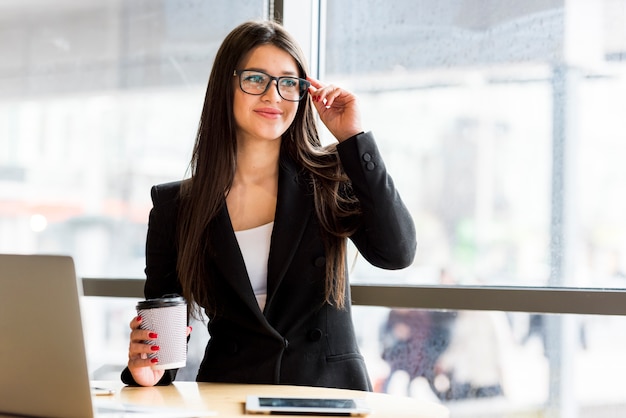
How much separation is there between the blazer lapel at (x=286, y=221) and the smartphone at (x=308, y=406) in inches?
18.7

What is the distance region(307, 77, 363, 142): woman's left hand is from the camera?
1.80 m

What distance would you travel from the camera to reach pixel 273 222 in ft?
5.96

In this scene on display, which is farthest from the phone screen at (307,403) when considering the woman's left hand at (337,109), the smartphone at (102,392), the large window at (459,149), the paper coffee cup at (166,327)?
the large window at (459,149)

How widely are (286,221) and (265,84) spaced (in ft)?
1.12

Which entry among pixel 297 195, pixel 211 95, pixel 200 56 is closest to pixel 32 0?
pixel 200 56

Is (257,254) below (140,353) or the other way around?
the other way around

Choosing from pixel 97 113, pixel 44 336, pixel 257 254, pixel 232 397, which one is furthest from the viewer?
pixel 97 113

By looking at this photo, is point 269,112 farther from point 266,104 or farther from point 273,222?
point 273,222

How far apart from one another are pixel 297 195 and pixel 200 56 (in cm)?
101

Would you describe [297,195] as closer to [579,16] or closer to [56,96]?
[579,16]

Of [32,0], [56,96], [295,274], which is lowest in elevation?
[295,274]

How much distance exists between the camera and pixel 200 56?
2637 millimetres

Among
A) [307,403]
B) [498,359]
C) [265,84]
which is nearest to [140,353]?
[307,403]

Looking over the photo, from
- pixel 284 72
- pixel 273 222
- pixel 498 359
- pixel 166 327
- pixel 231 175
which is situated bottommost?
pixel 498 359
